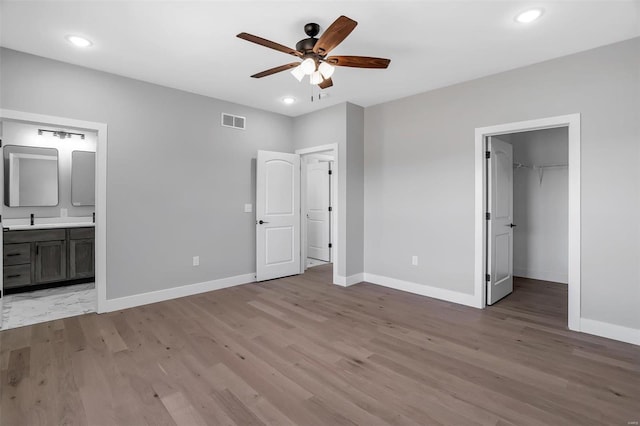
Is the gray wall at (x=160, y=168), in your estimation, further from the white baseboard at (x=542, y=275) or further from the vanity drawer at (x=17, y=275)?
the white baseboard at (x=542, y=275)

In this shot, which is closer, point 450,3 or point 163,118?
point 450,3

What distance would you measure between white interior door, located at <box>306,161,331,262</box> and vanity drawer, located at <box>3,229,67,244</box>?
4338 mm

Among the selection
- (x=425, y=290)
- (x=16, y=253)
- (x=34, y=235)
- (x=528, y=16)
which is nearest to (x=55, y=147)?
(x=34, y=235)

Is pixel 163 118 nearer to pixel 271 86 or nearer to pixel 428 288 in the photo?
pixel 271 86

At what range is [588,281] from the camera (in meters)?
3.10

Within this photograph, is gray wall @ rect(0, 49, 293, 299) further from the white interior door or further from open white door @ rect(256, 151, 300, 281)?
the white interior door

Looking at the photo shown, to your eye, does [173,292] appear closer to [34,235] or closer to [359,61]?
[34,235]

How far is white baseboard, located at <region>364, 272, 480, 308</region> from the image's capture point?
3.93 meters

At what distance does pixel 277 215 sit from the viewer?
17.1ft

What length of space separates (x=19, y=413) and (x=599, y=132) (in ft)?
16.6

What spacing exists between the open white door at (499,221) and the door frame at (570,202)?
9 cm

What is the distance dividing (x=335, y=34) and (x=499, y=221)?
3168mm

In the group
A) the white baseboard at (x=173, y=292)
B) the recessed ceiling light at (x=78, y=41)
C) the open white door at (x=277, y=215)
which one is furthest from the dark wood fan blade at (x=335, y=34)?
the white baseboard at (x=173, y=292)

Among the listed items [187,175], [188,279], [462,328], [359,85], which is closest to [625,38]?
[359,85]
